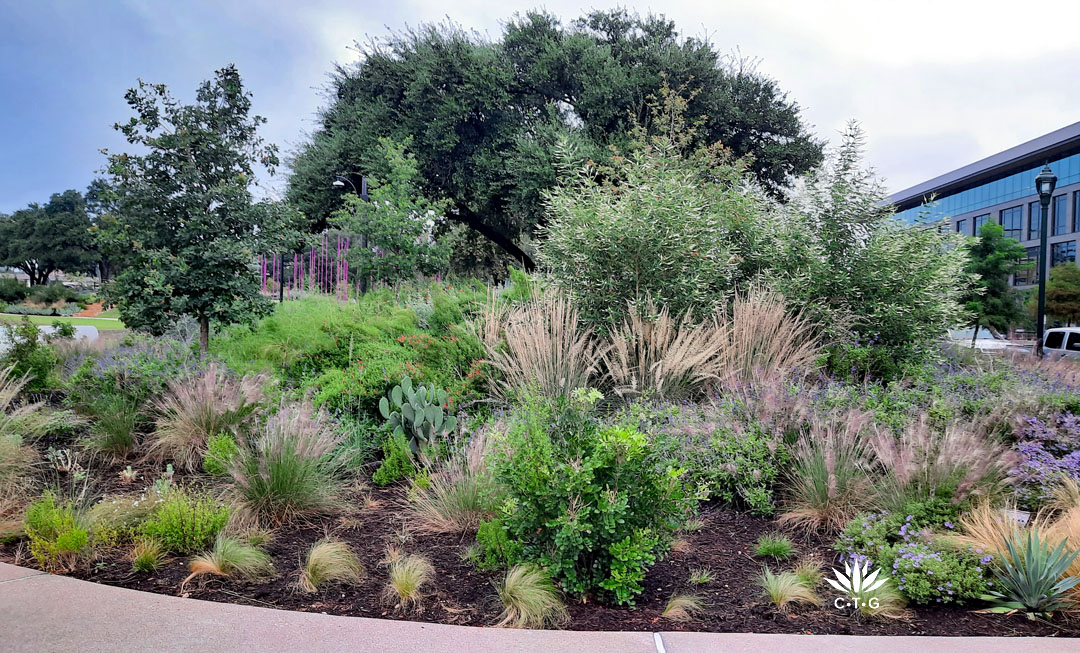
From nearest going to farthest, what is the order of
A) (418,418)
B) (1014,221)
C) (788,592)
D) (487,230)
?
(788,592)
(418,418)
(487,230)
(1014,221)

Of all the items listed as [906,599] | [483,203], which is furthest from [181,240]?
[483,203]

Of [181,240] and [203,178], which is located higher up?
[203,178]

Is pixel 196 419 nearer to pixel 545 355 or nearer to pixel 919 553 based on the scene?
pixel 545 355

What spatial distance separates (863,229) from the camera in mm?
9539

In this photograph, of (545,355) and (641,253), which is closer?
(545,355)

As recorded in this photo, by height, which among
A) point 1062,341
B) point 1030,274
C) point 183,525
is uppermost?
point 1030,274

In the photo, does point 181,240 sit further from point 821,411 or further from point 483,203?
point 483,203

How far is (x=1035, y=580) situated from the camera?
3.22 metres

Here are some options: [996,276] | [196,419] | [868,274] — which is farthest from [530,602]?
[996,276]

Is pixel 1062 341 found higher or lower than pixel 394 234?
lower

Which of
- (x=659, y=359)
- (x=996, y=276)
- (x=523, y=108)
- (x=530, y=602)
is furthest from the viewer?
(x=996, y=276)

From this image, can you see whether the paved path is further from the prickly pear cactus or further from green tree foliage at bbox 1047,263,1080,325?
green tree foliage at bbox 1047,263,1080,325

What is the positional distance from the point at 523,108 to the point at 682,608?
20611 millimetres

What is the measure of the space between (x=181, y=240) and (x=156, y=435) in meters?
3.84
